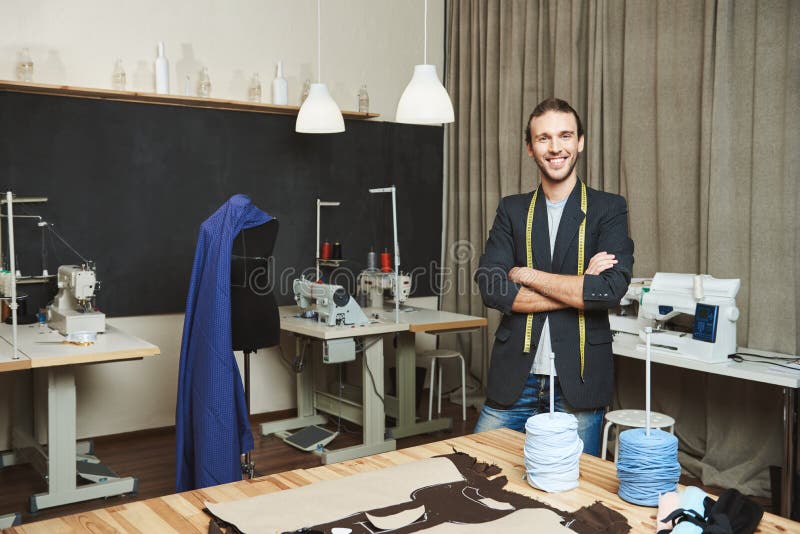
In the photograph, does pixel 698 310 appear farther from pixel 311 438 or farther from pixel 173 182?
pixel 173 182

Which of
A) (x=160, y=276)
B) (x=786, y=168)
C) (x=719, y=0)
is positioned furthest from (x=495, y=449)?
(x=160, y=276)

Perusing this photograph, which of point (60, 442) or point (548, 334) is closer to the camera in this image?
point (548, 334)

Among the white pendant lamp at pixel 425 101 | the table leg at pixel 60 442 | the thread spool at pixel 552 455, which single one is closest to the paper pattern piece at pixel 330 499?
the thread spool at pixel 552 455

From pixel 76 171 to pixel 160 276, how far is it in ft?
2.53

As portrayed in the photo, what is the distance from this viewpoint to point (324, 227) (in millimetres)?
5168

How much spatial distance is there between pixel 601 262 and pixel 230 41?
3.46m

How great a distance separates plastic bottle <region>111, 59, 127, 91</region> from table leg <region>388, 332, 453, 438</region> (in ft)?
7.08

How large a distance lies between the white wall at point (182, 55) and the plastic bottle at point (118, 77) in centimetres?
8

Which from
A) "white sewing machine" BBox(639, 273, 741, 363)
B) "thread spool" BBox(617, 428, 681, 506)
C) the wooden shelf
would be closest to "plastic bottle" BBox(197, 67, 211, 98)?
the wooden shelf

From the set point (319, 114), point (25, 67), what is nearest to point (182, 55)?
point (25, 67)

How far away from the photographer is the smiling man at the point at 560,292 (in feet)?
6.61

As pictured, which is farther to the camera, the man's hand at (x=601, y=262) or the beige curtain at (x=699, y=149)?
the beige curtain at (x=699, y=149)

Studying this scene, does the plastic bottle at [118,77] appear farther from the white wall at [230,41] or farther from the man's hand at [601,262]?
the man's hand at [601,262]

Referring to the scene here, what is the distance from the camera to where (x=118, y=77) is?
4.27 metres
